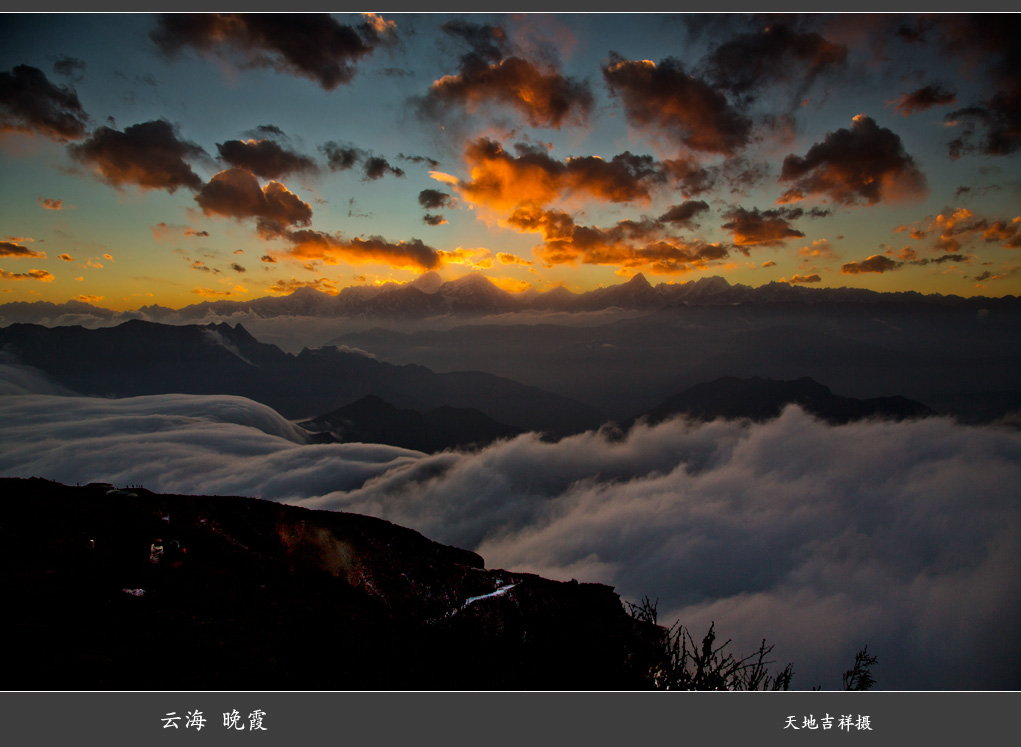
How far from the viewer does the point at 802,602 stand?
17016mm

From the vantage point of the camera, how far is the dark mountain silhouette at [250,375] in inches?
1446

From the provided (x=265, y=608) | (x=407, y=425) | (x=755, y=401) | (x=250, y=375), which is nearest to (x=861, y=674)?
(x=265, y=608)

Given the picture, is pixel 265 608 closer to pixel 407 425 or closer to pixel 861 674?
pixel 861 674

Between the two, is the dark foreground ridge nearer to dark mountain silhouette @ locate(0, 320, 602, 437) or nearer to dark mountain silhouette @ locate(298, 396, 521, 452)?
dark mountain silhouette @ locate(0, 320, 602, 437)

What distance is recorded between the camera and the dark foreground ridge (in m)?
3.59

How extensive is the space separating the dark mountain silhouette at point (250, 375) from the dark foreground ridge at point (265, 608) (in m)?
44.2

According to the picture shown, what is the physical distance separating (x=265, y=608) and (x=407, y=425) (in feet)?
285

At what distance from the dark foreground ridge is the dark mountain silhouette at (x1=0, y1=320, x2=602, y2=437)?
145 ft

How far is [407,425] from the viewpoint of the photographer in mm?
88000

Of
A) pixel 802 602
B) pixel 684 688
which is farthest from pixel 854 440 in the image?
pixel 684 688

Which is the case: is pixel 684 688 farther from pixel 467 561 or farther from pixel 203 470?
pixel 203 470

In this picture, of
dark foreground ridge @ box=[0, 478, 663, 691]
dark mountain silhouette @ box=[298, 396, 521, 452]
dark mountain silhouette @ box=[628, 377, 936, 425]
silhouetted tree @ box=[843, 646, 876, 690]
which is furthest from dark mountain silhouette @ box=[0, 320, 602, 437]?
silhouetted tree @ box=[843, 646, 876, 690]

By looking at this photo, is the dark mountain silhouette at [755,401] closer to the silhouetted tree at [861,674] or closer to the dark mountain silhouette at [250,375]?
the dark mountain silhouette at [250,375]

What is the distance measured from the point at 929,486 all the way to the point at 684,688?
1116 inches
